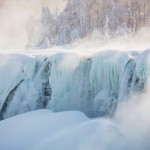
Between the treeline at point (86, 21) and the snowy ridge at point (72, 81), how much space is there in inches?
828

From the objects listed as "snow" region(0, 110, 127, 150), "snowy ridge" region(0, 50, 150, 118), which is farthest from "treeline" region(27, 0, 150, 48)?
"snow" region(0, 110, 127, 150)

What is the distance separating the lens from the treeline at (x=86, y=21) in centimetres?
3622

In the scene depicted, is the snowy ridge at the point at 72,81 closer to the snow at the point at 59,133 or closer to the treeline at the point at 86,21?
the snow at the point at 59,133

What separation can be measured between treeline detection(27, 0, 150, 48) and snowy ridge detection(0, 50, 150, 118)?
69.0ft

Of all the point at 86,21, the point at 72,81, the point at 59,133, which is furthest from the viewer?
the point at 86,21

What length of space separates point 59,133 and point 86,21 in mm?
29327

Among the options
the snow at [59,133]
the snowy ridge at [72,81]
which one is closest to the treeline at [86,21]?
the snowy ridge at [72,81]

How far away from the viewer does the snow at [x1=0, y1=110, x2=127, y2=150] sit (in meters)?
8.71

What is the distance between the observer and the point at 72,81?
40.9 feet

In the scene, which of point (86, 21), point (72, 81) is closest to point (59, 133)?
point (72, 81)

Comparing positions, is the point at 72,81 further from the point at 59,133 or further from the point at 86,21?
the point at 86,21

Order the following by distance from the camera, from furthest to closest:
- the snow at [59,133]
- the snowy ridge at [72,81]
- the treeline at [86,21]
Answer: the treeline at [86,21], the snowy ridge at [72,81], the snow at [59,133]

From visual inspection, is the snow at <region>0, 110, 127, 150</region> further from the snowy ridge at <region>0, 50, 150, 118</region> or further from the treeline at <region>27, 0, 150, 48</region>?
the treeline at <region>27, 0, 150, 48</region>

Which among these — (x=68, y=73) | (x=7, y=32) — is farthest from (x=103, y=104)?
(x=7, y=32)
